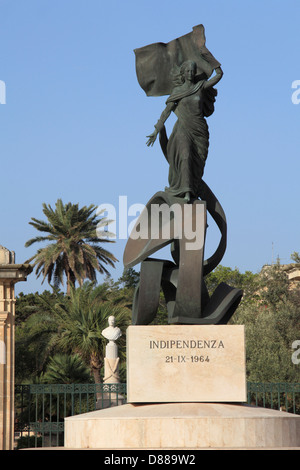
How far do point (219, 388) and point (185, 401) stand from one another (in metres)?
0.50

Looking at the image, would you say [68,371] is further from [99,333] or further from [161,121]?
[161,121]

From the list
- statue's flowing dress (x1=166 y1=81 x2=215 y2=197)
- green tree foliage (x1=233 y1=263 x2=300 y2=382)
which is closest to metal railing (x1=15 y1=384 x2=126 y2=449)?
statue's flowing dress (x1=166 y1=81 x2=215 y2=197)

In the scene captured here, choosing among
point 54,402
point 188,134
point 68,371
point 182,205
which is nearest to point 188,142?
point 188,134

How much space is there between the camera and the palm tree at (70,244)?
38281mm

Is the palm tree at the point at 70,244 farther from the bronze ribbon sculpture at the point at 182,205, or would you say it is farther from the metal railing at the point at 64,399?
the bronze ribbon sculpture at the point at 182,205

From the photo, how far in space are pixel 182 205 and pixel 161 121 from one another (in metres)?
1.45

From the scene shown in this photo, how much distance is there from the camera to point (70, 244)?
125 feet

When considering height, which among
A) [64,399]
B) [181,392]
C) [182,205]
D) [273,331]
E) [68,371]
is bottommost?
[64,399]

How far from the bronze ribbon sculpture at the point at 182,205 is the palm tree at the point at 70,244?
25499mm

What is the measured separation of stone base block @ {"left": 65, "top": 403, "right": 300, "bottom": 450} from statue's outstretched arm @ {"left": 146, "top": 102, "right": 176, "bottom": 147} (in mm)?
4037

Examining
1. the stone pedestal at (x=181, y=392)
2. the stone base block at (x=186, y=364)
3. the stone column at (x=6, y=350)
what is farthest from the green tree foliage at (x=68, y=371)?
the stone base block at (x=186, y=364)

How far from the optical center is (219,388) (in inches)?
446

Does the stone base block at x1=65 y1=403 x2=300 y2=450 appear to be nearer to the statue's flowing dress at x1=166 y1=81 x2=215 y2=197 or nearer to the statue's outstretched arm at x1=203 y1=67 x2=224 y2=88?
the statue's flowing dress at x1=166 y1=81 x2=215 y2=197

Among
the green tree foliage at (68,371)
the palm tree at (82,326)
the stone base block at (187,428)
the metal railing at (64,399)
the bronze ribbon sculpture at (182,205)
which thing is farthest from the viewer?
the palm tree at (82,326)
